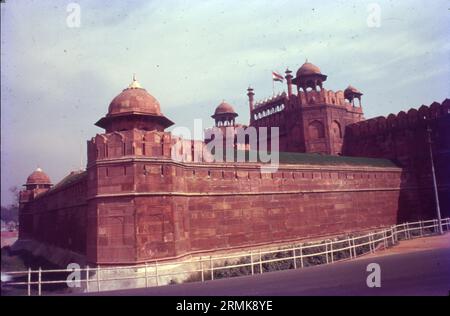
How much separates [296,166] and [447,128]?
45.3ft

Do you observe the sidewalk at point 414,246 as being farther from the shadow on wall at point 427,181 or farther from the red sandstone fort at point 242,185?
the shadow on wall at point 427,181

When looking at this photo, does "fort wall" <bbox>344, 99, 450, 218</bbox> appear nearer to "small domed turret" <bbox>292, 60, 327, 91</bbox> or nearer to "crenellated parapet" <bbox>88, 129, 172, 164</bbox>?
"small domed turret" <bbox>292, 60, 327, 91</bbox>

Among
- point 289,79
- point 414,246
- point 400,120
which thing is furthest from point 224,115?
point 414,246

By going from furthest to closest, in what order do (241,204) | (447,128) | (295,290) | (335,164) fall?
(447,128) → (335,164) → (241,204) → (295,290)

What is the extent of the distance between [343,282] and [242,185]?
8.22 meters

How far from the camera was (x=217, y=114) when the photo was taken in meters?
37.0

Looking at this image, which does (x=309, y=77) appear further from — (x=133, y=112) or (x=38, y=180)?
(x=38, y=180)

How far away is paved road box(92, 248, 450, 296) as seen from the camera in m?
7.82

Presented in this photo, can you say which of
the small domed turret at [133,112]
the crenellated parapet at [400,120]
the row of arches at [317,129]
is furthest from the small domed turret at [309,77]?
the small domed turret at [133,112]

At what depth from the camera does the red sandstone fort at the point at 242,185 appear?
12703 mm

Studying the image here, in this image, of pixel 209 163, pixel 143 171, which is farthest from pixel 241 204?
pixel 143 171

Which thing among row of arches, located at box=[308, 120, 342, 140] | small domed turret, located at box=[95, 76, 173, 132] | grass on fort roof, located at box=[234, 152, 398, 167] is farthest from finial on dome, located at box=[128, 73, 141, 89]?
row of arches, located at box=[308, 120, 342, 140]

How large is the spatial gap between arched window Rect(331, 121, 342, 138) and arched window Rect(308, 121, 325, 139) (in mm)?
987
